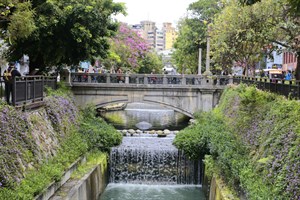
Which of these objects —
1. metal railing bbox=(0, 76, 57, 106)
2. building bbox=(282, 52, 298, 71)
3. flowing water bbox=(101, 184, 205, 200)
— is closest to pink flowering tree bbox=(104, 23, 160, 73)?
building bbox=(282, 52, 298, 71)

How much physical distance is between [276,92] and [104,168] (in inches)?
333

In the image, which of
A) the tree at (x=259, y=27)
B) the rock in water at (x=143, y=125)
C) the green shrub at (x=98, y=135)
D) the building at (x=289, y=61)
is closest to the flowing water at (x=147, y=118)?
the rock in water at (x=143, y=125)

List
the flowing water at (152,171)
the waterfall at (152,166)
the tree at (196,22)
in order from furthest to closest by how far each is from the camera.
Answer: the tree at (196,22), the waterfall at (152,166), the flowing water at (152,171)

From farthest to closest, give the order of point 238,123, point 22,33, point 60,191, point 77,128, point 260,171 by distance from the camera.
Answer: point 77,128, point 238,123, point 22,33, point 60,191, point 260,171

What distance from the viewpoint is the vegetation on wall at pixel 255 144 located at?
33.4 ft

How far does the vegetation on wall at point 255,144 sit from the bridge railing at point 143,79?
5.59 meters

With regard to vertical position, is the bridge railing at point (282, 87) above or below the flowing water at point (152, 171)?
above

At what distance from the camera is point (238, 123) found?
18.4 metres

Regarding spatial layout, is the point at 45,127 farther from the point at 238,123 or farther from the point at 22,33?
the point at 238,123

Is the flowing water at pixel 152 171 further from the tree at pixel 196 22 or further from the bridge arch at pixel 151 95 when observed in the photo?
the tree at pixel 196 22

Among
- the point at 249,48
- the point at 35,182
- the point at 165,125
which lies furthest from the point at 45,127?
the point at 165,125

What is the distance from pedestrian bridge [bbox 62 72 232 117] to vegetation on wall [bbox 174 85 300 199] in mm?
5488

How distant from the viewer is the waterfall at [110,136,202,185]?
20.2 m

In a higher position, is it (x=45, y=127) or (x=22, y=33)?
(x=22, y=33)
